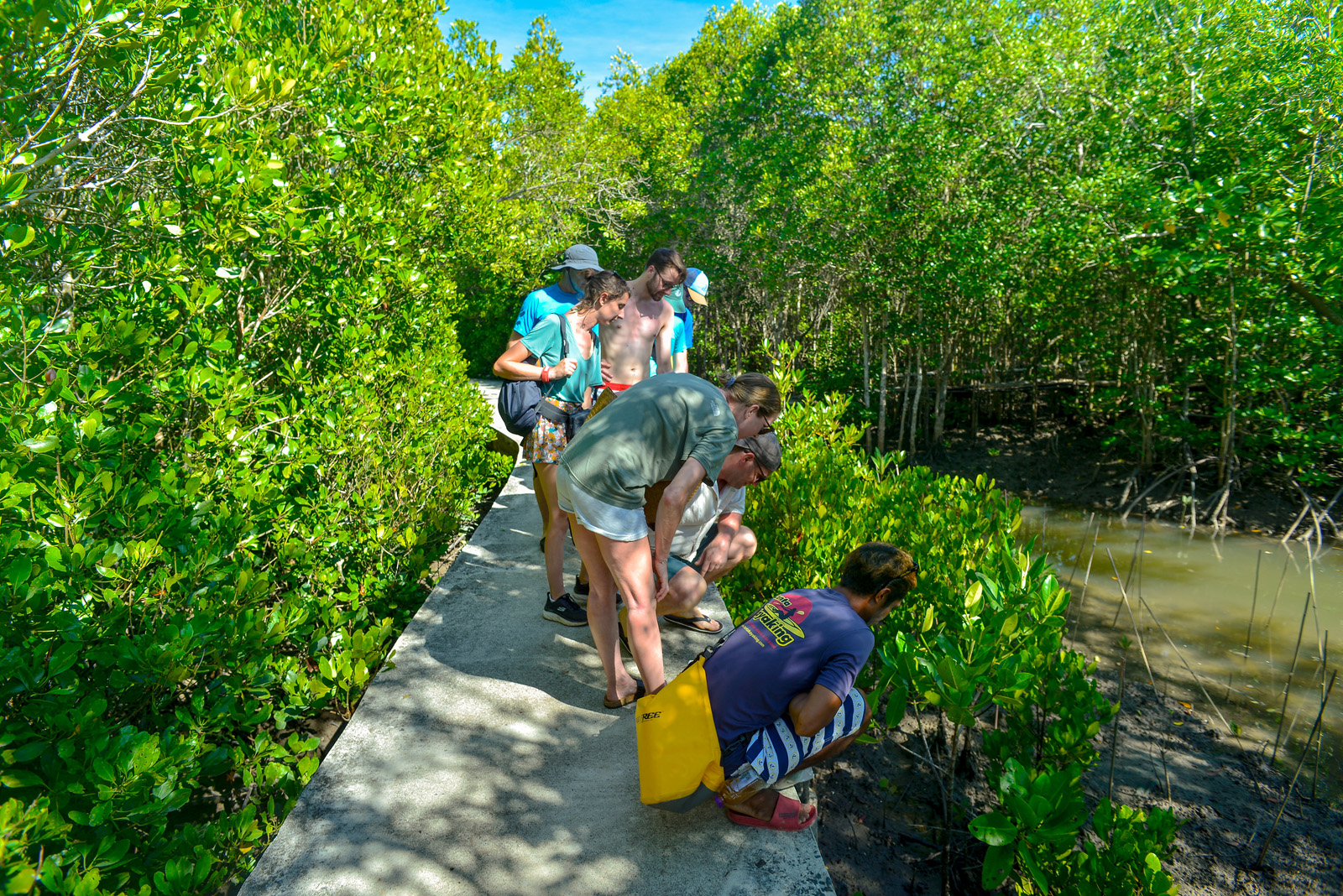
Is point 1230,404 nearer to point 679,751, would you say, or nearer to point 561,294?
point 561,294

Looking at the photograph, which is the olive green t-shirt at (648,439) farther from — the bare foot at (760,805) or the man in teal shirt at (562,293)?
the man in teal shirt at (562,293)

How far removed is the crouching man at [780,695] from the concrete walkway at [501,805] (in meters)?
0.13

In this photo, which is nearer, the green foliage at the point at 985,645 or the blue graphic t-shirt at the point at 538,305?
the green foliage at the point at 985,645

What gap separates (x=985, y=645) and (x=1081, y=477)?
976 cm

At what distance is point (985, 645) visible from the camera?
2459 mm

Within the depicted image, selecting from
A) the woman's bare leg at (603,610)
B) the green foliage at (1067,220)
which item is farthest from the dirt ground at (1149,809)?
the green foliage at (1067,220)

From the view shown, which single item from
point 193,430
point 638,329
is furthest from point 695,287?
point 193,430

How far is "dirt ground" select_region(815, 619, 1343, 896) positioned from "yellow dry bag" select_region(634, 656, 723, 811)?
1055 mm

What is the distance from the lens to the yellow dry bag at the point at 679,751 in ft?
7.72

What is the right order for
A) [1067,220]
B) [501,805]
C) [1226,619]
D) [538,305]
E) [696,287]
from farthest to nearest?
[1067,220]
[1226,619]
[696,287]
[538,305]
[501,805]

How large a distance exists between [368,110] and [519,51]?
13.2 meters

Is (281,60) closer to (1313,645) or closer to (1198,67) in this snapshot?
(1313,645)

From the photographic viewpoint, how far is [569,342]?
3.86 m

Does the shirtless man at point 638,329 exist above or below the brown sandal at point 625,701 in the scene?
above
